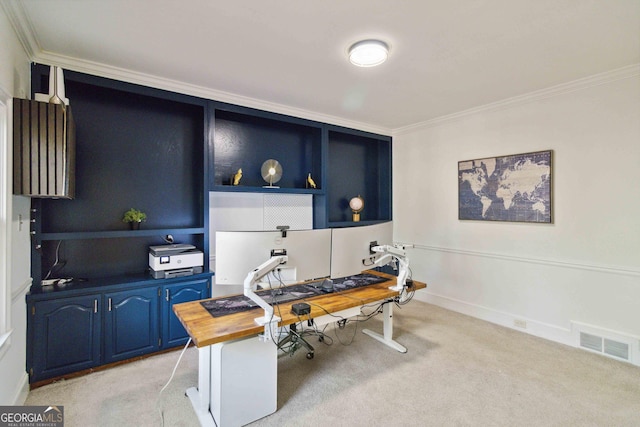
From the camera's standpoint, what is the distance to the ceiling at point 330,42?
1.81 m

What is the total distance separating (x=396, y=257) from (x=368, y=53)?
5.22 feet

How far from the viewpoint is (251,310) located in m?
2.01

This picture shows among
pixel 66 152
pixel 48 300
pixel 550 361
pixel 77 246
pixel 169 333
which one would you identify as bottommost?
pixel 550 361

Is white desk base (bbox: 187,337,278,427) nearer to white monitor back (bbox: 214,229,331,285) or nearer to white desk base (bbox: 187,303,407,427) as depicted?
white desk base (bbox: 187,303,407,427)

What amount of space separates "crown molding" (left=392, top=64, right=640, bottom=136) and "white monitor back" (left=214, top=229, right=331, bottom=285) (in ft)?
9.15

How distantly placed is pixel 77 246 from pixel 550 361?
14.1ft

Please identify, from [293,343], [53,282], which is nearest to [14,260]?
[53,282]

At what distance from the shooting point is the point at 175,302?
9.15ft

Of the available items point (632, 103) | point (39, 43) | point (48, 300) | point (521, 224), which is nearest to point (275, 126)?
point (39, 43)

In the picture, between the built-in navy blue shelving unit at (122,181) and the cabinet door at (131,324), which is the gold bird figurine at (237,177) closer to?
the built-in navy blue shelving unit at (122,181)

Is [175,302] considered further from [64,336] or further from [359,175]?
[359,175]

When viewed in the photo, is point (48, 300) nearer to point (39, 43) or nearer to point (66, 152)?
point (66, 152)

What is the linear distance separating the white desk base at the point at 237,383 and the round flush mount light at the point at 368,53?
84.5 inches

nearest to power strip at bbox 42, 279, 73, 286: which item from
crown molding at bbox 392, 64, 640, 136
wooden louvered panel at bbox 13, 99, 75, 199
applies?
wooden louvered panel at bbox 13, 99, 75, 199
